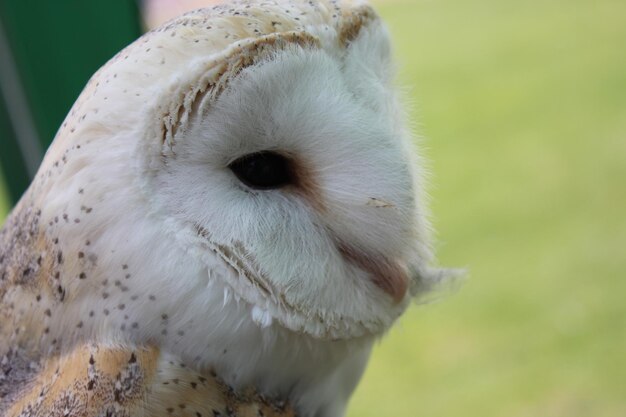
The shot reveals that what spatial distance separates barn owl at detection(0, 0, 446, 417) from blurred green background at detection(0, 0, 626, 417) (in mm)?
177

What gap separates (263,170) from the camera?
753mm

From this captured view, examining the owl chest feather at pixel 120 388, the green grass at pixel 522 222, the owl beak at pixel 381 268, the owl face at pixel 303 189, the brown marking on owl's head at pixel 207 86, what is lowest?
the green grass at pixel 522 222

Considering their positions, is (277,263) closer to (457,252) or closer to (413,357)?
(413,357)

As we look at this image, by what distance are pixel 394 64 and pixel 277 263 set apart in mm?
281

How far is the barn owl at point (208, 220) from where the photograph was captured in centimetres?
72

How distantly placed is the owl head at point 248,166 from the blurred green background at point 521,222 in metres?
0.17

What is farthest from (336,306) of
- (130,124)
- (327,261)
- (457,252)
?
(457,252)

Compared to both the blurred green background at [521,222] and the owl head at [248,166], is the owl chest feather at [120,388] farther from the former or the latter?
the blurred green background at [521,222]

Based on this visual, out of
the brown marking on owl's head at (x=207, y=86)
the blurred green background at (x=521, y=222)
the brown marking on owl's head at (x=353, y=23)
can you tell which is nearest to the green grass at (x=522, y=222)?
the blurred green background at (x=521, y=222)

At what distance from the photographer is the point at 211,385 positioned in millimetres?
769

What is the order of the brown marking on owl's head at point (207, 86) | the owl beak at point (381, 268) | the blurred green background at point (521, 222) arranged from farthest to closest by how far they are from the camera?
the blurred green background at point (521, 222) → the owl beak at point (381, 268) → the brown marking on owl's head at point (207, 86)

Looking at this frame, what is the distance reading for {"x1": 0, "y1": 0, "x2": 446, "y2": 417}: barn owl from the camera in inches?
28.2

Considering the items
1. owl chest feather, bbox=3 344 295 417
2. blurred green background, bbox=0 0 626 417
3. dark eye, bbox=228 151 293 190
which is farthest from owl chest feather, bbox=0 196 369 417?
blurred green background, bbox=0 0 626 417

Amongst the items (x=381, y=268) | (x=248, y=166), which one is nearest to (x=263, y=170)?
(x=248, y=166)
